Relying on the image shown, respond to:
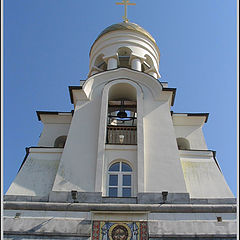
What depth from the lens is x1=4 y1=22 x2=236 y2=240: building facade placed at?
1236 centimetres

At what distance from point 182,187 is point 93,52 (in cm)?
1169

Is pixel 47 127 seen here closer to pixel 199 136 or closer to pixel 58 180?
pixel 58 180

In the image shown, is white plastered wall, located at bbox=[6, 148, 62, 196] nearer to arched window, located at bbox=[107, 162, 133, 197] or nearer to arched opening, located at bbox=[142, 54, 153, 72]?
arched window, located at bbox=[107, 162, 133, 197]

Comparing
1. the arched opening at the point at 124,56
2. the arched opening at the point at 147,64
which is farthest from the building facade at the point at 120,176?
the arched opening at the point at 124,56

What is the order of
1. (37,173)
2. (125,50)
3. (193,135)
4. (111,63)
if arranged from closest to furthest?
(37,173)
(193,135)
(111,63)
(125,50)

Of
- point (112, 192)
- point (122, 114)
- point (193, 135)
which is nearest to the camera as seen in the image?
point (112, 192)

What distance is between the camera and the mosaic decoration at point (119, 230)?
39.6ft

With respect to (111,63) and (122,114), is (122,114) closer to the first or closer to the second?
(122,114)

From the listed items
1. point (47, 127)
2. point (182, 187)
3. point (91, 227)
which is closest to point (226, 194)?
point (182, 187)

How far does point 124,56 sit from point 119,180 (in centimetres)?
950

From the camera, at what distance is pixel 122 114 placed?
60.7 feet

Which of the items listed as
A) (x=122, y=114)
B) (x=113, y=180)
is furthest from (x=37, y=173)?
(x=122, y=114)

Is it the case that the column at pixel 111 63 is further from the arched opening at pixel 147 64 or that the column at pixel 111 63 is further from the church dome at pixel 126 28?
the church dome at pixel 126 28

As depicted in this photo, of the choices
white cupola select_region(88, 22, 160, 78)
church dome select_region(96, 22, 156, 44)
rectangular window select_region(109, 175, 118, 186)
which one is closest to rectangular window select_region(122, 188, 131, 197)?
rectangular window select_region(109, 175, 118, 186)
